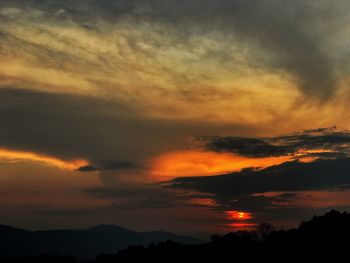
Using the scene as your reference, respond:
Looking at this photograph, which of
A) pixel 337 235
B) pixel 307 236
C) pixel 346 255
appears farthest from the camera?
pixel 307 236

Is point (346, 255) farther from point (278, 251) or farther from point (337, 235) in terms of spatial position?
point (278, 251)

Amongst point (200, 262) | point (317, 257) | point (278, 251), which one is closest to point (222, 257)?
point (200, 262)

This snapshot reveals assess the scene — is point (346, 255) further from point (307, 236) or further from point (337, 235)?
point (307, 236)

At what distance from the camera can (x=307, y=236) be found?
193000 mm

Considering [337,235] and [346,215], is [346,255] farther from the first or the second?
[346,215]

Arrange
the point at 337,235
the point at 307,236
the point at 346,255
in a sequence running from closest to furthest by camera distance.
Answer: the point at 346,255, the point at 337,235, the point at 307,236

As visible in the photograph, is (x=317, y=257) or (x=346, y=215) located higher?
(x=346, y=215)

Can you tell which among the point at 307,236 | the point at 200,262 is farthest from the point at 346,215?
the point at 200,262

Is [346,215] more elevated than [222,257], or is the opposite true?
[346,215]

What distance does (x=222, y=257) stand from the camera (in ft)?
650

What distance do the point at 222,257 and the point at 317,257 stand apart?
43343 mm

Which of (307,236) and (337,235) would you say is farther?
(307,236)

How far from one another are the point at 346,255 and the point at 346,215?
3913 centimetres

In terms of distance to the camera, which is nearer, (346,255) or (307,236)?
(346,255)
